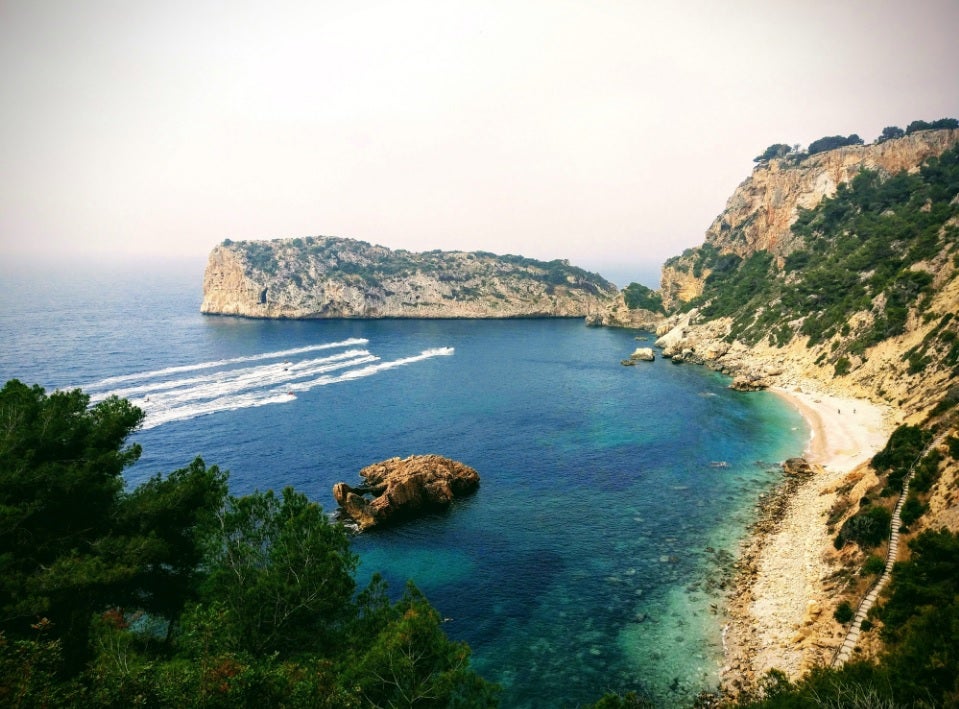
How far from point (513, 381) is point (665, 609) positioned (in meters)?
65.2

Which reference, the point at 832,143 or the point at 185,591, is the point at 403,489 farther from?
the point at 832,143

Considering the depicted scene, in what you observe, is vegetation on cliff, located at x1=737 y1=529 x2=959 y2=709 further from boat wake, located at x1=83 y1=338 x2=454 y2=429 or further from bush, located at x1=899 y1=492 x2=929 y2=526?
boat wake, located at x1=83 y1=338 x2=454 y2=429

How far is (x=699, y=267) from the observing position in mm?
152875

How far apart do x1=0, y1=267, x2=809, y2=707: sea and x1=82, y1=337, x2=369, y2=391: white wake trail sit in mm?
699

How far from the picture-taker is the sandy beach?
28500 mm

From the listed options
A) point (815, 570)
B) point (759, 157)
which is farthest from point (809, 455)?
point (759, 157)

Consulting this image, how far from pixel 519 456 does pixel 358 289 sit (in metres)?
132

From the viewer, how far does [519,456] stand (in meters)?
62.2

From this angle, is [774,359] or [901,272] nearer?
[901,272]

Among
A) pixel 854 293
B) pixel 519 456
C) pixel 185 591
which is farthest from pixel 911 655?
pixel 854 293

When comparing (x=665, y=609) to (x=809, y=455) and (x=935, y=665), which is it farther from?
(x=809, y=455)

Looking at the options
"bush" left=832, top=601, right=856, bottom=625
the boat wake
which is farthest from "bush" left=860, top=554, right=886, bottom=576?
the boat wake

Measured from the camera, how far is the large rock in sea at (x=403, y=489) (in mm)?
47406

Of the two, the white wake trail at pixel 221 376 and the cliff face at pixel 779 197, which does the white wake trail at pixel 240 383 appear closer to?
the white wake trail at pixel 221 376
